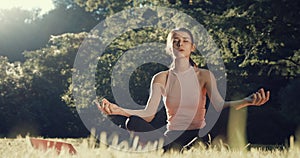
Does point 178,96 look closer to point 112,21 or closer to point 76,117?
point 112,21

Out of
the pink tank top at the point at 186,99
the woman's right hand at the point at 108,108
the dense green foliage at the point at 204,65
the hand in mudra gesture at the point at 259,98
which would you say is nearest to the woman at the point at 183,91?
the pink tank top at the point at 186,99

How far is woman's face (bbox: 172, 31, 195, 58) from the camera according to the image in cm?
488

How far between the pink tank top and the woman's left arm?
10 centimetres

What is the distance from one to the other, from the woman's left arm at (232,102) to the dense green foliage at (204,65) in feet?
42.0

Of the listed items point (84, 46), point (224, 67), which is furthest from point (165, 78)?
point (84, 46)

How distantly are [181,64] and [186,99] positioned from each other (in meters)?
0.33

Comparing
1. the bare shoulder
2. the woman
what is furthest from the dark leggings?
the bare shoulder

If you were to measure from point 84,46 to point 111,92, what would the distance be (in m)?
3.44

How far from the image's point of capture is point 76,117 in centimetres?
2892

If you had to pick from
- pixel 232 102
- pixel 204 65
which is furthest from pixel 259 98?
pixel 204 65

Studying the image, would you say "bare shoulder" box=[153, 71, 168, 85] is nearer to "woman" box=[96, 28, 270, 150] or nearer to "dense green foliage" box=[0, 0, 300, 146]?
"woman" box=[96, 28, 270, 150]

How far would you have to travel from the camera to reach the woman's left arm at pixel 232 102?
428cm

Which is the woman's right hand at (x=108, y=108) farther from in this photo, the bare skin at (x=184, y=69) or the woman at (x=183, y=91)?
the woman at (x=183, y=91)

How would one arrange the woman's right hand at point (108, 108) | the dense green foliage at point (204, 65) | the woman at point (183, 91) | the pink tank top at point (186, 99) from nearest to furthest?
the woman's right hand at point (108, 108), the woman at point (183, 91), the pink tank top at point (186, 99), the dense green foliage at point (204, 65)
